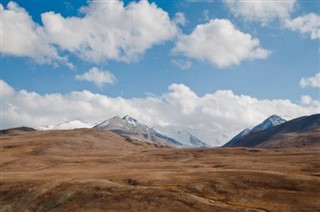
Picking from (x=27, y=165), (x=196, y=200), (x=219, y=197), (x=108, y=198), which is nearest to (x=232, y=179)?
(x=219, y=197)

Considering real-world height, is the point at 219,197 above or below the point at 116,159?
below

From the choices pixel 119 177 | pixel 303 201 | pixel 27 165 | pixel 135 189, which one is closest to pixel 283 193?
pixel 303 201

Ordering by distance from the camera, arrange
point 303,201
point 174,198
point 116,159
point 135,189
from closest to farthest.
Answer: point 303,201
point 174,198
point 135,189
point 116,159

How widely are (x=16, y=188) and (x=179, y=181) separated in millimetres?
34011

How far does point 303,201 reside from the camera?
62.2 m

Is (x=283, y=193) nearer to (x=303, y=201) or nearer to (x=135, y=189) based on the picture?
(x=303, y=201)

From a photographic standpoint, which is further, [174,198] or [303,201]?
[174,198]

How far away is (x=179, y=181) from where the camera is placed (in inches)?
3155

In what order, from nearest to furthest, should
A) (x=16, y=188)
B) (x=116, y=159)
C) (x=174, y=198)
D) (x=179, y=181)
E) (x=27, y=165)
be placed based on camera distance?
(x=174, y=198) < (x=179, y=181) < (x=16, y=188) < (x=27, y=165) < (x=116, y=159)

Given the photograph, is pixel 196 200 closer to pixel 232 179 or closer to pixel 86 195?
pixel 232 179

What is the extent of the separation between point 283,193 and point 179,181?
20.5 meters

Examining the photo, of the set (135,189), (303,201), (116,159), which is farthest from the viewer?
(116,159)

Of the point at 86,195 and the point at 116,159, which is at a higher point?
the point at 116,159

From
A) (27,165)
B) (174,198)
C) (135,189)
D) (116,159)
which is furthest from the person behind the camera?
(116,159)
